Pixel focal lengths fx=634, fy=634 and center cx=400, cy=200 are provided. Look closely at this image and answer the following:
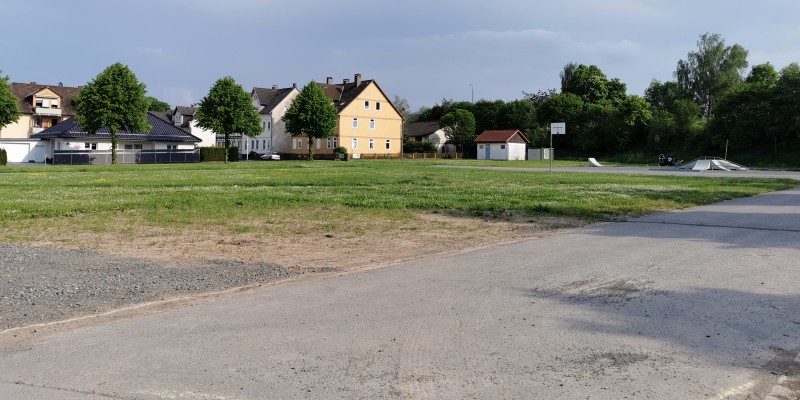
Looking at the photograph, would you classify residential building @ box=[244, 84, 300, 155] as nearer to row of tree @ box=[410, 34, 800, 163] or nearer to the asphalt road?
row of tree @ box=[410, 34, 800, 163]

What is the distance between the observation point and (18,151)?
7369cm

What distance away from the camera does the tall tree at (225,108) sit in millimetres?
69000

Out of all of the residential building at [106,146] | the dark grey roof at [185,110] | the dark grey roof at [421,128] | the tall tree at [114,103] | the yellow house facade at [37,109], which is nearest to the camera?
the tall tree at [114,103]

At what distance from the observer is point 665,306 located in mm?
6930

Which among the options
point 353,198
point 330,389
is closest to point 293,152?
point 353,198

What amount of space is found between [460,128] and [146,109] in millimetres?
54667

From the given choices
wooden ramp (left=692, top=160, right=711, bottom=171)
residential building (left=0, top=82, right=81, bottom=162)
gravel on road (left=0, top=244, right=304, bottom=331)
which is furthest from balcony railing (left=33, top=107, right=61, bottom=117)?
gravel on road (left=0, top=244, right=304, bottom=331)

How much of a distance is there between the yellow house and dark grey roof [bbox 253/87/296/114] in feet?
20.3

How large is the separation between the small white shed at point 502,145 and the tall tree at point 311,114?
1063 inches

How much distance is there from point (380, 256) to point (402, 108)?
12583 cm

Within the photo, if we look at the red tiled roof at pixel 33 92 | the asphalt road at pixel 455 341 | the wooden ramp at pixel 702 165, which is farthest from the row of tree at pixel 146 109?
the asphalt road at pixel 455 341

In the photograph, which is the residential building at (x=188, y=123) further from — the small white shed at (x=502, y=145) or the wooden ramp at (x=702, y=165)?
the wooden ramp at (x=702, y=165)

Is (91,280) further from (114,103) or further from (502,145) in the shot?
(502,145)

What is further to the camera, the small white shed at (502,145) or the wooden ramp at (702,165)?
the small white shed at (502,145)
